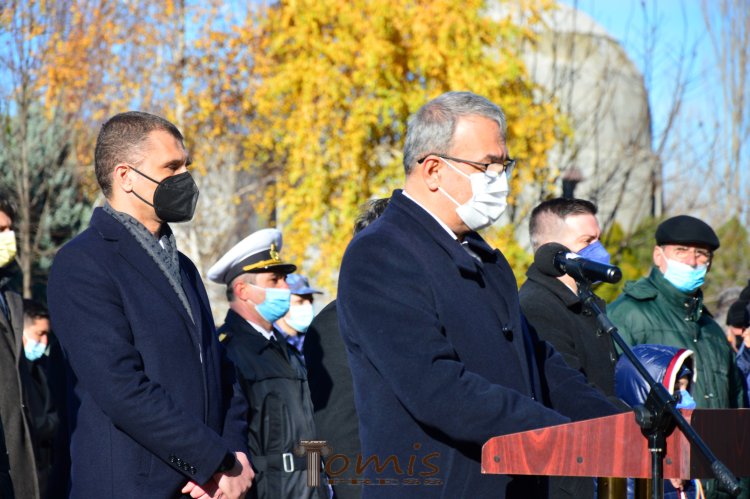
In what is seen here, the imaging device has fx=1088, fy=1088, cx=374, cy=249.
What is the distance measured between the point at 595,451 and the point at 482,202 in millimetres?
1006

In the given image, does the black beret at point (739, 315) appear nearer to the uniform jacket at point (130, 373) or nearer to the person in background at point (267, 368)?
the person in background at point (267, 368)

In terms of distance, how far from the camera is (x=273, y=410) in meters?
5.55

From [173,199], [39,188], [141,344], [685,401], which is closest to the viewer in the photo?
[141,344]

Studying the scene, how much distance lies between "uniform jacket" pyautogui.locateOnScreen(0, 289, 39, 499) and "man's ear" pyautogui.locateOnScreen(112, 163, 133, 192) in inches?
88.8

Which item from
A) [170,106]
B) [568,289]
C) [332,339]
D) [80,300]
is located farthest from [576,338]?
[170,106]

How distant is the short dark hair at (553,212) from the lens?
19.3 ft

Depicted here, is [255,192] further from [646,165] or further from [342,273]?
[342,273]

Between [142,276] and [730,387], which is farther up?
[142,276]

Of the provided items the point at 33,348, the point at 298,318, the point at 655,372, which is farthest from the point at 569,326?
the point at 33,348

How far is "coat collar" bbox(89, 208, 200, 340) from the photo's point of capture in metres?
4.05

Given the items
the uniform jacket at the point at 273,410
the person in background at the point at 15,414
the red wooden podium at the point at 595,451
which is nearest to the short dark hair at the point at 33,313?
the person in background at the point at 15,414

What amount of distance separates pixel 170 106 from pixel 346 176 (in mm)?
6235

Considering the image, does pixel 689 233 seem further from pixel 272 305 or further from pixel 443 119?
pixel 443 119

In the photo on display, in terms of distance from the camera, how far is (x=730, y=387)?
686 centimetres
